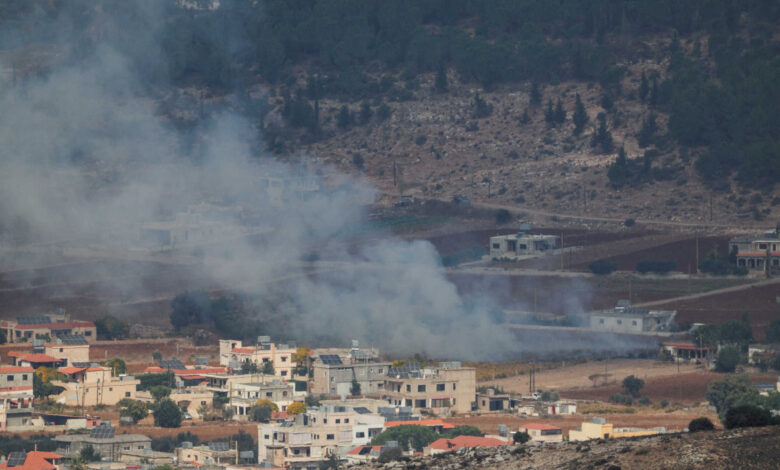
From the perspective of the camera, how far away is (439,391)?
314ft

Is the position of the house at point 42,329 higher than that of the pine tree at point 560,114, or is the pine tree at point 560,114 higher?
the pine tree at point 560,114

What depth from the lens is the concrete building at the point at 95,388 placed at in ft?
315

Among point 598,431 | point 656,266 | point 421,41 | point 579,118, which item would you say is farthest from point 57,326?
point 421,41

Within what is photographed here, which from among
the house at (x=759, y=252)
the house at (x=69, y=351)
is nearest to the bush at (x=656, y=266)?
the house at (x=759, y=252)

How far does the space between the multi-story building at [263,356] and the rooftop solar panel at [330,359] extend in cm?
250

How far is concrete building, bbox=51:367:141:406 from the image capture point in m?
96.1

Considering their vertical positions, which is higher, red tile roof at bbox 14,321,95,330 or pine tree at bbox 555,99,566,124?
pine tree at bbox 555,99,566,124

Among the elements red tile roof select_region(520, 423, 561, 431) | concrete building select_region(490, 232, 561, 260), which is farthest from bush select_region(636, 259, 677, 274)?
red tile roof select_region(520, 423, 561, 431)

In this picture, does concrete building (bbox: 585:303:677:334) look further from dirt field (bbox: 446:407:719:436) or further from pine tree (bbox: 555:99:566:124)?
pine tree (bbox: 555:99:566:124)

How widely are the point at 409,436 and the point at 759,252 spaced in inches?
2012

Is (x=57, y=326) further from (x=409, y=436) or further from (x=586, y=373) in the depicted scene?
(x=409, y=436)

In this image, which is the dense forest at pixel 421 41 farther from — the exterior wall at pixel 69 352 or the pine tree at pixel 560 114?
the exterior wall at pixel 69 352

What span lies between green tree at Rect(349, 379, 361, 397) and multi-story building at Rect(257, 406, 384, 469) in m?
13.0

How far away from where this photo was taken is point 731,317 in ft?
374
